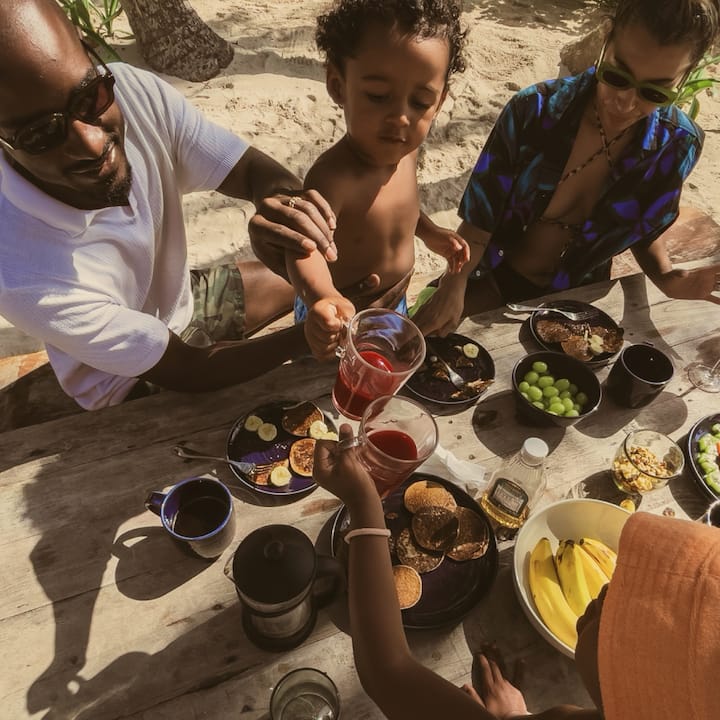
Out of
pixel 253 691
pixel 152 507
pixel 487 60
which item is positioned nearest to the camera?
pixel 253 691

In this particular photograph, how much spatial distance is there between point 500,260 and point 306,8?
5139mm

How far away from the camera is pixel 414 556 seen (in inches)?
61.5

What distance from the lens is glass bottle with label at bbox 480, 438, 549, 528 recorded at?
1624mm

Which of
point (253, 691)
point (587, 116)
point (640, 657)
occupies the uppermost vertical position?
point (587, 116)

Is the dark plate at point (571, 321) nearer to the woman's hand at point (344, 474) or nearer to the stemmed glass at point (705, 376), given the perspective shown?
the stemmed glass at point (705, 376)

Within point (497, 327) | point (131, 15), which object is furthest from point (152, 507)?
point (131, 15)

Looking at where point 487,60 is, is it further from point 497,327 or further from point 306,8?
point 497,327

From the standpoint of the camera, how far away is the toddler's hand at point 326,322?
1521mm

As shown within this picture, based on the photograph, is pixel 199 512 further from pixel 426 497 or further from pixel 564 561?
pixel 564 561

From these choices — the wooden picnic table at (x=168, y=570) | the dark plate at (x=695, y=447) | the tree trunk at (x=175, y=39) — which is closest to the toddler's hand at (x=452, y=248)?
the wooden picnic table at (x=168, y=570)

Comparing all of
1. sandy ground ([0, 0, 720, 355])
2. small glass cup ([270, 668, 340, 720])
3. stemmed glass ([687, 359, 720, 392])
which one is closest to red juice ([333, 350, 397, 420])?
small glass cup ([270, 668, 340, 720])

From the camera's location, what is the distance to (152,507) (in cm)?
146

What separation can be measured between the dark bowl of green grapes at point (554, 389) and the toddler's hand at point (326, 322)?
0.74 m

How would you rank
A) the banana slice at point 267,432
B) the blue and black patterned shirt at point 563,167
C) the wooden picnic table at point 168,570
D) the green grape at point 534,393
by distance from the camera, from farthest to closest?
the blue and black patterned shirt at point 563,167, the green grape at point 534,393, the banana slice at point 267,432, the wooden picnic table at point 168,570
